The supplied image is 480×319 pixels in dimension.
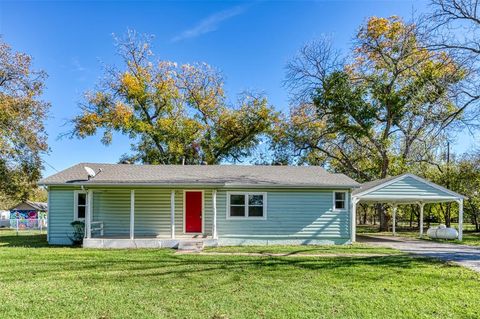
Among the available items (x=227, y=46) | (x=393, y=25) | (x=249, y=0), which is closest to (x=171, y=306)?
(x=249, y=0)

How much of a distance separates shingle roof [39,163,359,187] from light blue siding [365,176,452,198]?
1848 mm

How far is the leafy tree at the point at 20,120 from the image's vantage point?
73.6 feet

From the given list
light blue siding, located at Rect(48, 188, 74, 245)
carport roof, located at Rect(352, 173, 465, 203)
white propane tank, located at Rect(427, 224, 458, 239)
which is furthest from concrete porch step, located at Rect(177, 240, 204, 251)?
white propane tank, located at Rect(427, 224, 458, 239)

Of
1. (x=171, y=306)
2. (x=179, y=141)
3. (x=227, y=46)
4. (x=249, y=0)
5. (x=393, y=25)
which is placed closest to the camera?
(x=171, y=306)

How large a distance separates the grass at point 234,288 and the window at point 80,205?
3.91 metres

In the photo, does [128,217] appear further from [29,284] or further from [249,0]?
[249,0]

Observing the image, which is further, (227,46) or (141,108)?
(141,108)

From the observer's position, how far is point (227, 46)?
1988 cm

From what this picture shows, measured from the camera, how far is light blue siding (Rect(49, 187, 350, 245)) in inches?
545

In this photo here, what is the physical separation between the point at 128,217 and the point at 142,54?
52.6 ft

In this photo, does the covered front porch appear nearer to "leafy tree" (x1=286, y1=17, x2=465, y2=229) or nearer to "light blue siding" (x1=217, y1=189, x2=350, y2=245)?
"light blue siding" (x1=217, y1=189, x2=350, y2=245)

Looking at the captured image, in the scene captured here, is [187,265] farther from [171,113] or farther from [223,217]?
[171,113]

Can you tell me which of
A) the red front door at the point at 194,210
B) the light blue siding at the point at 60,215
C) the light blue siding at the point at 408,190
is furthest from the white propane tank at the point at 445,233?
the light blue siding at the point at 60,215

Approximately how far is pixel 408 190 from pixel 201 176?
928cm
